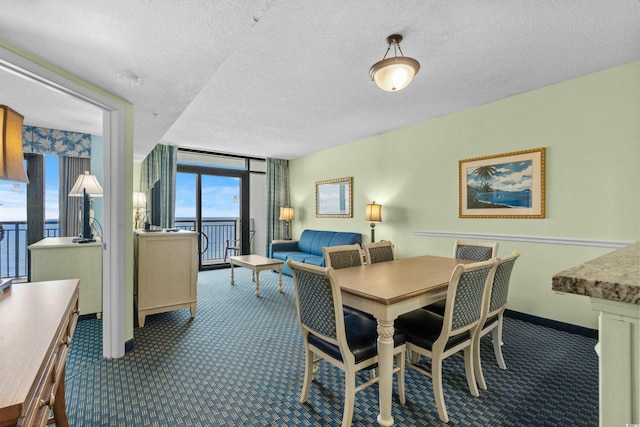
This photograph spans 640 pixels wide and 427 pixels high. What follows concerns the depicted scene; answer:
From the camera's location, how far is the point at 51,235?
4.35 metres

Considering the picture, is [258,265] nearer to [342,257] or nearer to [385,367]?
[342,257]

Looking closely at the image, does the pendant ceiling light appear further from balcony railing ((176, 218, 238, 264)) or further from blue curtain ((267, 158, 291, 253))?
balcony railing ((176, 218, 238, 264))

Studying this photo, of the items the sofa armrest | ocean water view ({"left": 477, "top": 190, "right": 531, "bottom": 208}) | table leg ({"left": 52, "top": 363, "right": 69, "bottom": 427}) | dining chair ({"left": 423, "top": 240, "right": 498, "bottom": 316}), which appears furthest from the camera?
the sofa armrest

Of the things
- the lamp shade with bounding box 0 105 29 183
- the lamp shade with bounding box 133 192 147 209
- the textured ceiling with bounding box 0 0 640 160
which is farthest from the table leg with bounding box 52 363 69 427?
the lamp shade with bounding box 133 192 147 209

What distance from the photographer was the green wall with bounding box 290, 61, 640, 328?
2.58 m

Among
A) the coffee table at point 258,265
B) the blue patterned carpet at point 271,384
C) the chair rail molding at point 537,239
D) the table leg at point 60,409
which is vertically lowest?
the blue patterned carpet at point 271,384

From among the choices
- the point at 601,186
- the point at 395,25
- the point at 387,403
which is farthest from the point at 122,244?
the point at 601,186

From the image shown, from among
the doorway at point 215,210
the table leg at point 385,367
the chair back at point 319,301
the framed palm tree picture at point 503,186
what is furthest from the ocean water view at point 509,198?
the doorway at point 215,210

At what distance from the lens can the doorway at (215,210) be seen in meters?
5.83

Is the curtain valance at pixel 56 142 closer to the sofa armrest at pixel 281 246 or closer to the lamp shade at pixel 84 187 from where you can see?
the lamp shade at pixel 84 187

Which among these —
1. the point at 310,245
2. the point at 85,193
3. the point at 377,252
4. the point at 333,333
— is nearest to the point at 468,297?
the point at 333,333

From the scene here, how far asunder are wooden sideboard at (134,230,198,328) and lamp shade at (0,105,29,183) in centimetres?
191

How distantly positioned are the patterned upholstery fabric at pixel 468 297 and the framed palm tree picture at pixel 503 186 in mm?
1793

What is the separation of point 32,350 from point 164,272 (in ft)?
8.08
